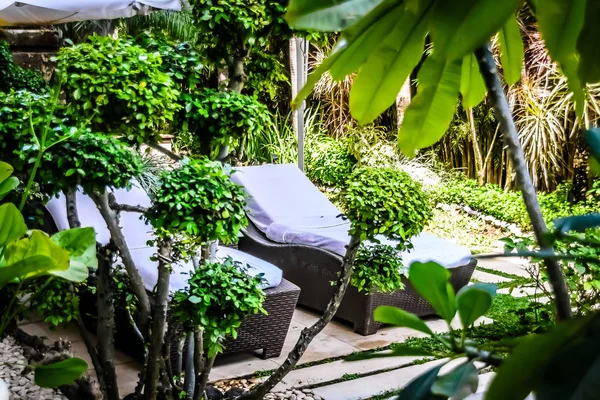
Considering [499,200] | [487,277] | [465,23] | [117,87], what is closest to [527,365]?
[465,23]

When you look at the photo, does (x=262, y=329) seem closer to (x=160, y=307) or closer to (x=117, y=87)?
(x=160, y=307)

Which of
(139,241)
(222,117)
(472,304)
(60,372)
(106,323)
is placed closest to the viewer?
(472,304)

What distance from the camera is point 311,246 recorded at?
5086 millimetres

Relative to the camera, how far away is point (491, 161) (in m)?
9.33

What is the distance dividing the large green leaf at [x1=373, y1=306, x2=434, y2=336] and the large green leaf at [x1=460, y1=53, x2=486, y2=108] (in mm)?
441

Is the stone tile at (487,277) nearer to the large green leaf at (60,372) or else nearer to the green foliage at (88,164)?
the green foliage at (88,164)

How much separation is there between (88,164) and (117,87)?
1.05 feet

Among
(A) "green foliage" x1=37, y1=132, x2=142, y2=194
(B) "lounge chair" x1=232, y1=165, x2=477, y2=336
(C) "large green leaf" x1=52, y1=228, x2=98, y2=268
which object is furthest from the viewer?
(B) "lounge chair" x1=232, y1=165, x2=477, y2=336

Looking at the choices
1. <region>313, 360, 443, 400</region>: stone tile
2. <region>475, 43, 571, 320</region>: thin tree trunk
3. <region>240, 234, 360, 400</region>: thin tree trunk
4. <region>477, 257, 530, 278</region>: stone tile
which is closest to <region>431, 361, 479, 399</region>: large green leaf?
<region>475, 43, 571, 320</region>: thin tree trunk

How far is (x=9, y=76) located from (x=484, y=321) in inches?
154

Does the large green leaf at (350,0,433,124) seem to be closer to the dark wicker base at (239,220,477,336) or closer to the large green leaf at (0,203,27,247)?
the large green leaf at (0,203,27,247)

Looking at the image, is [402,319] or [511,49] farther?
[511,49]

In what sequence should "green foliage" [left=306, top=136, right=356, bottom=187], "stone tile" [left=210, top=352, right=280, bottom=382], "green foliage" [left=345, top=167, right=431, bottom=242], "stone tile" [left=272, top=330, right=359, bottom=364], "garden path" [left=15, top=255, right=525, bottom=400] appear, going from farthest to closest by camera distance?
1. "green foliage" [left=306, top=136, right=356, bottom=187]
2. "stone tile" [left=272, top=330, right=359, bottom=364]
3. "stone tile" [left=210, top=352, right=280, bottom=382]
4. "garden path" [left=15, top=255, right=525, bottom=400]
5. "green foliage" [left=345, top=167, right=431, bottom=242]

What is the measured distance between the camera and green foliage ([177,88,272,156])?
283cm
